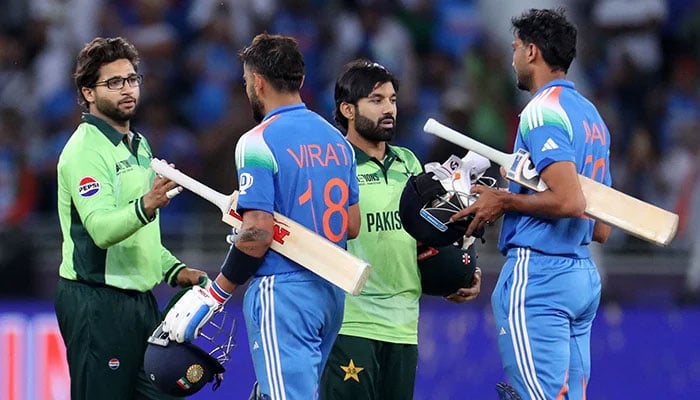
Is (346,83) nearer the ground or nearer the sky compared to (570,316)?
nearer the sky

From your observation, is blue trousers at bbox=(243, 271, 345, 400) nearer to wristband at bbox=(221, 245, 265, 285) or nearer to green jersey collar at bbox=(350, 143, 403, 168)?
wristband at bbox=(221, 245, 265, 285)

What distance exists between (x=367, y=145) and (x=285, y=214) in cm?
123

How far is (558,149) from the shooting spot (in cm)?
626

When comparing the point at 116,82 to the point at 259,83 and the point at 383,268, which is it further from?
the point at 383,268

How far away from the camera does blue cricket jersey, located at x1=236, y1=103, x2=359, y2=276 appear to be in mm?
6195

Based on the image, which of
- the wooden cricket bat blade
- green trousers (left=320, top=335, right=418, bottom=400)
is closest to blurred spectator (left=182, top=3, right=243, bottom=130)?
green trousers (left=320, top=335, right=418, bottom=400)

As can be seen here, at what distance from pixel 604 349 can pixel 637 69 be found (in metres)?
3.94

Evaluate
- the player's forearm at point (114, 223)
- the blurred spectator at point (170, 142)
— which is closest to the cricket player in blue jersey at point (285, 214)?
the player's forearm at point (114, 223)

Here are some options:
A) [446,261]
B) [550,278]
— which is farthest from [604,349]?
[550,278]

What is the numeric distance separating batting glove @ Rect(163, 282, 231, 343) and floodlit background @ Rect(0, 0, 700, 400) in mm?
3972

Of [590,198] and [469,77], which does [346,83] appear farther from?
[469,77]

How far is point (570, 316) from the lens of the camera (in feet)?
21.1

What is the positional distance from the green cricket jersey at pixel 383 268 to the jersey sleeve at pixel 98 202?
119 cm

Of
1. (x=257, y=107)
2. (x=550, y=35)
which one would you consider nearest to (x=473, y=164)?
(x=550, y=35)
